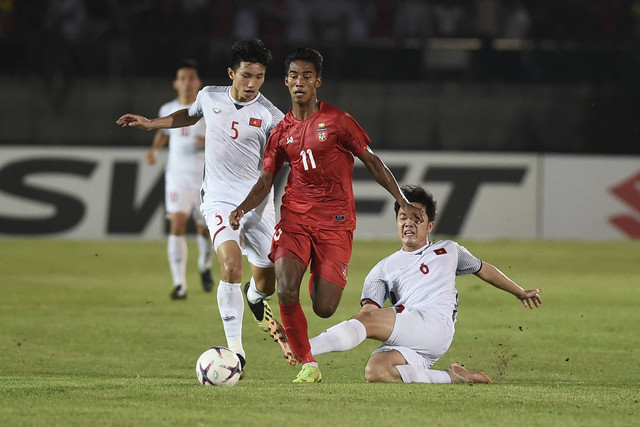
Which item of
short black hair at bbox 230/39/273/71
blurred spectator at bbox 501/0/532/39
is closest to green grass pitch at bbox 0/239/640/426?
short black hair at bbox 230/39/273/71

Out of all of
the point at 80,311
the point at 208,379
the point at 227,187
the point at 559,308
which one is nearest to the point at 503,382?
the point at 208,379

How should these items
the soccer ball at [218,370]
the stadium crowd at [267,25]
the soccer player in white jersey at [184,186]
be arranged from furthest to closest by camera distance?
1. the stadium crowd at [267,25]
2. the soccer player in white jersey at [184,186]
3. the soccer ball at [218,370]

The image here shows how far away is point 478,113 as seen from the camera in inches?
667

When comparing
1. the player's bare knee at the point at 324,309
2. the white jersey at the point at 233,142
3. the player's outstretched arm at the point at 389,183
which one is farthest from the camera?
the white jersey at the point at 233,142

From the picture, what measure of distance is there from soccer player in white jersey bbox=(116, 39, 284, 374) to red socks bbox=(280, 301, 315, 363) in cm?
70

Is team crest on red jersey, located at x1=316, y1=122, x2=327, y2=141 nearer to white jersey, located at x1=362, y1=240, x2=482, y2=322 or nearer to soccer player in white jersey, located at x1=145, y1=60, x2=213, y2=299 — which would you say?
white jersey, located at x1=362, y1=240, x2=482, y2=322

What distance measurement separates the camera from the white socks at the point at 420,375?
624cm

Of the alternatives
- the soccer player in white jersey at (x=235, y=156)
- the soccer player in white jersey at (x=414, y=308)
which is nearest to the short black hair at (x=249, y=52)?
the soccer player in white jersey at (x=235, y=156)

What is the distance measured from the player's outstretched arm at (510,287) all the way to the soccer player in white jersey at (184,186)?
5048 millimetres

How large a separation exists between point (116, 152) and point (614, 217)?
24.4 ft

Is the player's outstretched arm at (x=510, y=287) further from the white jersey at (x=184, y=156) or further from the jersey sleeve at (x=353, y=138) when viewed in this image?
the white jersey at (x=184, y=156)

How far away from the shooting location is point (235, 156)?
7.42 meters

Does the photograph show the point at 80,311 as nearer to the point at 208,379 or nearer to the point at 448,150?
the point at 208,379

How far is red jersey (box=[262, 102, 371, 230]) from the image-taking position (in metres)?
6.67
